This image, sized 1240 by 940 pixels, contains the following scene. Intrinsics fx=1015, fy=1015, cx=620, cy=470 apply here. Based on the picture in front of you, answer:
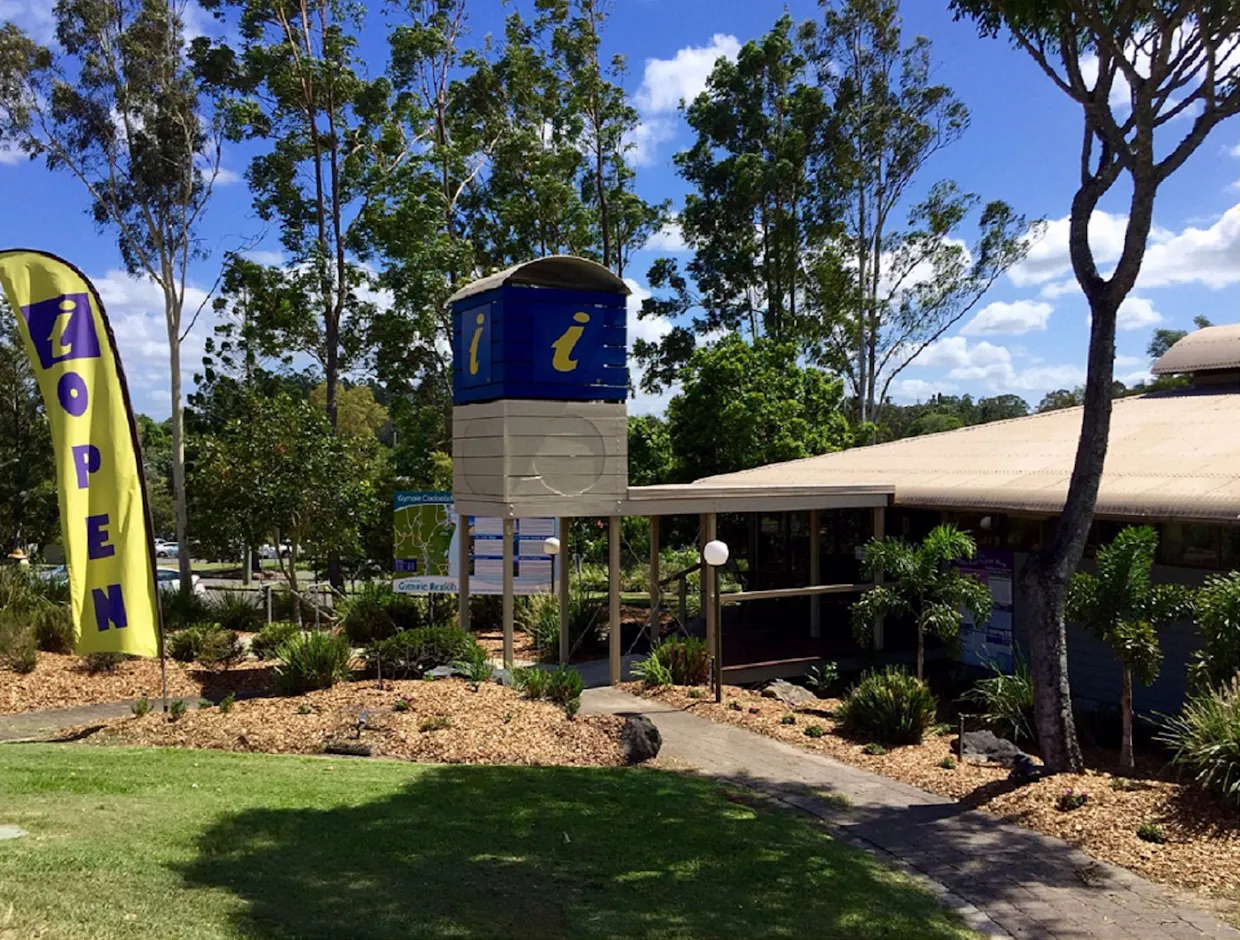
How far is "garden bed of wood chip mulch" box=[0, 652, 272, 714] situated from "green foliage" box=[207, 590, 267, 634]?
159 inches

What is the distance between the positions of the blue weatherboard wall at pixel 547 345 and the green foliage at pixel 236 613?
721 cm

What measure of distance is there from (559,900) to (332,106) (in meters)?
25.9

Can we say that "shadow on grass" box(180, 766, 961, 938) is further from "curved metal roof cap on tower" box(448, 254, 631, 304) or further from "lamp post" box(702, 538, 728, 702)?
"curved metal roof cap on tower" box(448, 254, 631, 304)

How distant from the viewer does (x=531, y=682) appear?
11.6 metres

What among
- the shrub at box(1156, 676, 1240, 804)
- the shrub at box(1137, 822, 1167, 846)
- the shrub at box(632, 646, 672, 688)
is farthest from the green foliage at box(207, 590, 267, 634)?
the shrub at box(1156, 676, 1240, 804)

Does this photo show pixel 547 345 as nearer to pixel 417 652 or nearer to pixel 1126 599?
pixel 417 652

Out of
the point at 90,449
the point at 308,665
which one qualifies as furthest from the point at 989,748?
the point at 90,449

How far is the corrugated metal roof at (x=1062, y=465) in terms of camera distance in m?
12.9

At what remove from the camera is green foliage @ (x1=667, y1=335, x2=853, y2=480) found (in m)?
24.2

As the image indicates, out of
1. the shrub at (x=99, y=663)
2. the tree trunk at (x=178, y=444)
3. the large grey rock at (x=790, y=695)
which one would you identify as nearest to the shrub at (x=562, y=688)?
the large grey rock at (x=790, y=695)

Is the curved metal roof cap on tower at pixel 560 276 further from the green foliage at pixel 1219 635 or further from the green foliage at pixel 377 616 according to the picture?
the green foliage at pixel 1219 635

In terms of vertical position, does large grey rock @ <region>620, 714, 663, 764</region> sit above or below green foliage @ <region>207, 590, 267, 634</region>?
below

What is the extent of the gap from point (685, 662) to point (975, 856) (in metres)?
6.44

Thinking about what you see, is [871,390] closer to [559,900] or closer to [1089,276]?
[1089,276]
